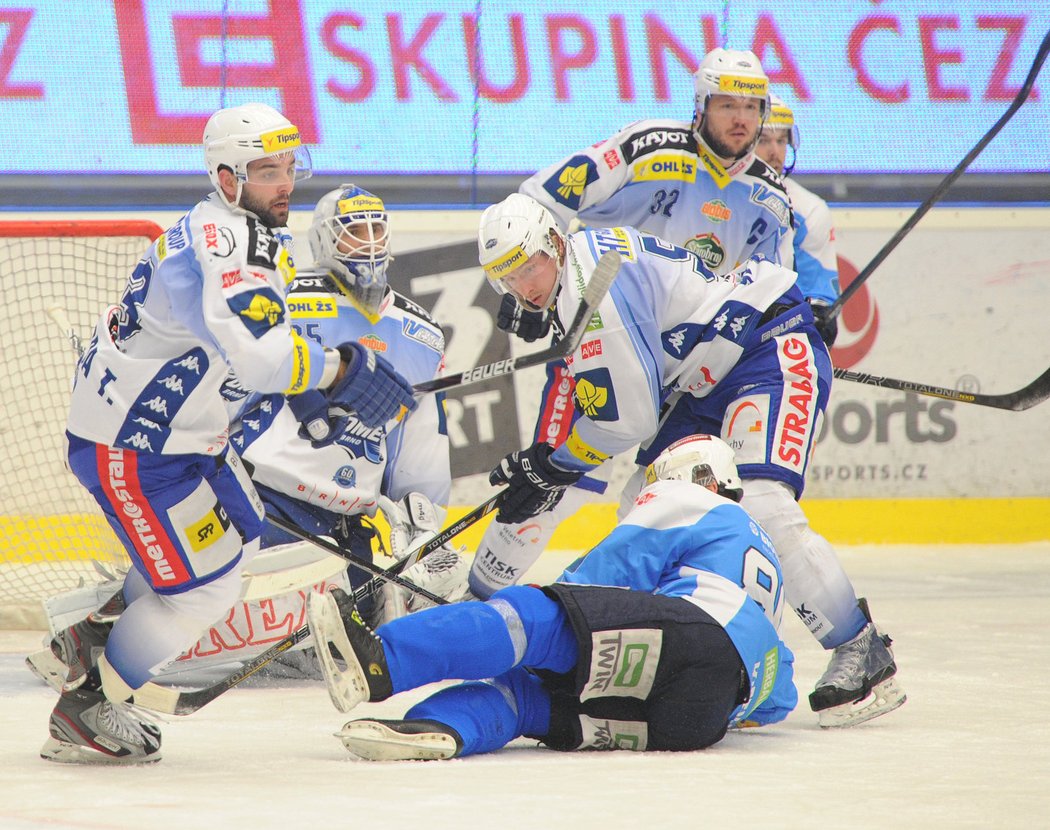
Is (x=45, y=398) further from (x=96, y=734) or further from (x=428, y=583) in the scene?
(x=96, y=734)

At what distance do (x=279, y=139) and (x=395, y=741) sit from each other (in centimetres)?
104

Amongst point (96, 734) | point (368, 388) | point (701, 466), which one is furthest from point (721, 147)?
point (96, 734)

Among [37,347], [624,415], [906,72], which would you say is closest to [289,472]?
[624,415]

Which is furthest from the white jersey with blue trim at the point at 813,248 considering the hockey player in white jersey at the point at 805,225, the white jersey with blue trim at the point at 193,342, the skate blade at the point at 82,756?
the skate blade at the point at 82,756

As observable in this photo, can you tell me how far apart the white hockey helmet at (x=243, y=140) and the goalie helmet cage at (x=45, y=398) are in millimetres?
1428

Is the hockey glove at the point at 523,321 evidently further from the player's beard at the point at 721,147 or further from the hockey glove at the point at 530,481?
the player's beard at the point at 721,147

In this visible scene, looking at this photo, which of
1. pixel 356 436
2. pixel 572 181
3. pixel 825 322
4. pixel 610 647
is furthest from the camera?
pixel 572 181

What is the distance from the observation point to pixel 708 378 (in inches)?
129

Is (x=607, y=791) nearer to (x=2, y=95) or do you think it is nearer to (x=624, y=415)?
(x=624, y=415)

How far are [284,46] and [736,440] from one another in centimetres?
324

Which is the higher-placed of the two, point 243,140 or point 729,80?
point 243,140

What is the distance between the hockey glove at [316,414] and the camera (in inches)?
106

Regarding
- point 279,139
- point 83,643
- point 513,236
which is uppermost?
point 279,139

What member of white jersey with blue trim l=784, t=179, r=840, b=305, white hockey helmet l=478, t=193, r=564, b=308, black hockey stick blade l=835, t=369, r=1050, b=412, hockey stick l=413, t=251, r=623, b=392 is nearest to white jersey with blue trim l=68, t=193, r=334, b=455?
white hockey helmet l=478, t=193, r=564, b=308
